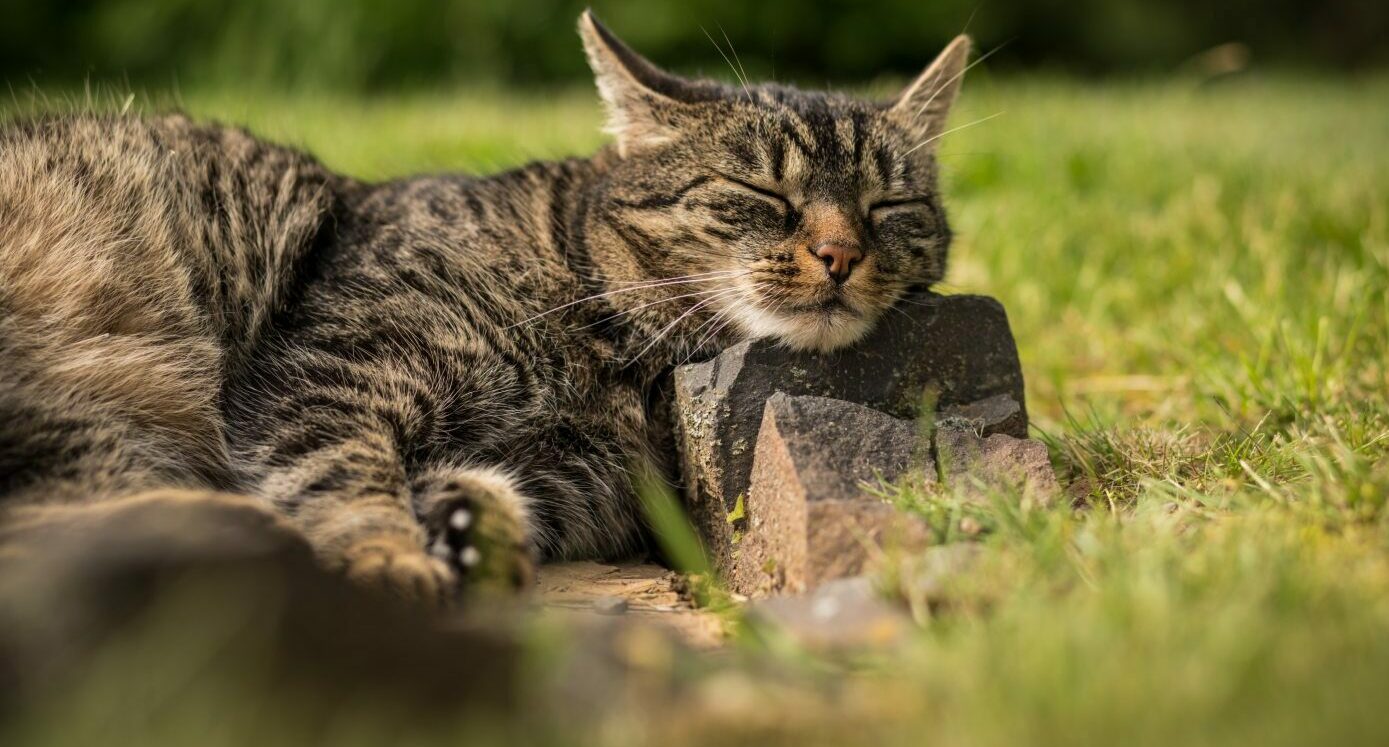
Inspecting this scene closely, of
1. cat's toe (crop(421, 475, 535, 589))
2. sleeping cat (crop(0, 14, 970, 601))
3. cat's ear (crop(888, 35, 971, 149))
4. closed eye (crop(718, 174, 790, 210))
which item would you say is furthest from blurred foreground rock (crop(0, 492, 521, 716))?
cat's ear (crop(888, 35, 971, 149))

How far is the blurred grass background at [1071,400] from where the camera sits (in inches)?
54.9

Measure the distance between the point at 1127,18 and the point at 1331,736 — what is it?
12.3m

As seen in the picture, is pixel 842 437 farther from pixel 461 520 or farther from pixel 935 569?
pixel 461 520

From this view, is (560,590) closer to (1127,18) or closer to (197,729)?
(197,729)

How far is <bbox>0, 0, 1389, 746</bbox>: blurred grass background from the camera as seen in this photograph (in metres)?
1.39

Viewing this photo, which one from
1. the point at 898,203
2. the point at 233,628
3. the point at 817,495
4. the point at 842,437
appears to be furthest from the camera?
the point at 898,203

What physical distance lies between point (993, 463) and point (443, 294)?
1296 millimetres

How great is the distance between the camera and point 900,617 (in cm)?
180

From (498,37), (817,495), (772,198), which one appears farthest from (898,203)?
(498,37)

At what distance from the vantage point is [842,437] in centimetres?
236

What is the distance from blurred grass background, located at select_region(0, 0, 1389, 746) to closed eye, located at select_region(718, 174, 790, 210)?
2.86 ft

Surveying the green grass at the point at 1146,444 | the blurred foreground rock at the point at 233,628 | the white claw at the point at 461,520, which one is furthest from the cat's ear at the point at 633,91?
the blurred foreground rock at the point at 233,628

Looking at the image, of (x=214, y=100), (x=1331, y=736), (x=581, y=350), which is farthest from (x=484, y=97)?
(x=1331, y=736)

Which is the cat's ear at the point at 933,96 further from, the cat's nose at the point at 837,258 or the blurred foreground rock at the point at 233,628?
the blurred foreground rock at the point at 233,628
